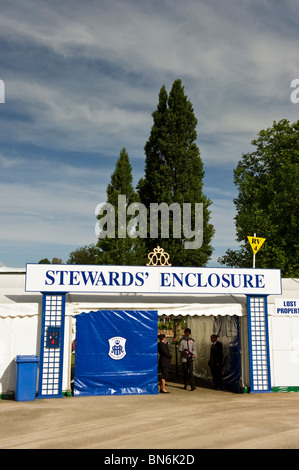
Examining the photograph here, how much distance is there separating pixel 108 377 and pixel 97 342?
1075mm

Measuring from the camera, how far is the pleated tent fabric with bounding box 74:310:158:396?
1301 cm

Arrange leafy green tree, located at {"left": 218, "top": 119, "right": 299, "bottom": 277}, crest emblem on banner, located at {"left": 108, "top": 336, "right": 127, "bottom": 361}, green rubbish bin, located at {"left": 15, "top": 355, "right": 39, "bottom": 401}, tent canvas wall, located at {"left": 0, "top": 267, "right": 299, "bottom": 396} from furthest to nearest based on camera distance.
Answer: leafy green tree, located at {"left": 218, "top": 119, "right": 299, "bottom": 277}, crest emblem on banner, located at {"left": 108, "top": 336, "right": 127, "bottom": 361}, tent canvas wall, located at {"left": 0, "top": 267, "right": 299, "bottom": 396}, green rubbish bin, located at {"left": 15, "top": 355, "right": 39, "bottom": 401}

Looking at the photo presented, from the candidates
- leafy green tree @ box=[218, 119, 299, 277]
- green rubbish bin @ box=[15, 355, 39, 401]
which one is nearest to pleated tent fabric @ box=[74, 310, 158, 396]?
green rubbish bin @ box=[15, 355, 39, 401]

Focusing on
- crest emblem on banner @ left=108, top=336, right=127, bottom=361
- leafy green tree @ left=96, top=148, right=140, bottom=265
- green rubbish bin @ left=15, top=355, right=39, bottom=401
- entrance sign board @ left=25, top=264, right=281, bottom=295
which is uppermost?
leafy green tree @ left=96, top=148, right=140, bottom=265

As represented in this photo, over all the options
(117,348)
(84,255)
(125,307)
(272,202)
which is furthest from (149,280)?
(84,255)

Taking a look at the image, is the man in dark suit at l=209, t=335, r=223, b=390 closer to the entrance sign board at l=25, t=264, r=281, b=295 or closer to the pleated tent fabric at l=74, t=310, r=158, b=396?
the entrance sign board at l=25, t=264, r=281, b=295

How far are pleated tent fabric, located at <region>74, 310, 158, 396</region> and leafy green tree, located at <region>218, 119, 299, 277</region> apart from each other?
2034 cm

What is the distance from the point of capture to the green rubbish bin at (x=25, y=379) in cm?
1192

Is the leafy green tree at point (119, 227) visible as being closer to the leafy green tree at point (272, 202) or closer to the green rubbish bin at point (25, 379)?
the leafy green tree at point (272, 202)

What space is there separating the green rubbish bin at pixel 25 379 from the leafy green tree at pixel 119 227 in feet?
80.4

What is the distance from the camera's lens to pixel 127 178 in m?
39.4
